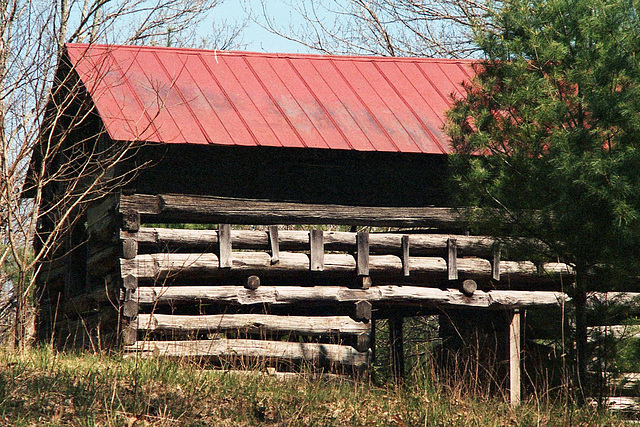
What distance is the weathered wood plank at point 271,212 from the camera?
33.7 ft

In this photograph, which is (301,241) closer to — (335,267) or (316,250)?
(316,250)

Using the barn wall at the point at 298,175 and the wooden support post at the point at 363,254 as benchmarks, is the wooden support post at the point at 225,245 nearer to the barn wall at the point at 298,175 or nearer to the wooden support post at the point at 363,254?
the barn wall at the point at 298,175

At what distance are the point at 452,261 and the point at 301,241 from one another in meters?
2.27

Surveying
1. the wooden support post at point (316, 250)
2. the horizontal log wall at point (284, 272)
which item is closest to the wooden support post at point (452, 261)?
the horizontal log wall at point (284, 272)

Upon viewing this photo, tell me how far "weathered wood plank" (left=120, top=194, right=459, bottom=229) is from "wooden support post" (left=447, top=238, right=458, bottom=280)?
0.32 metres

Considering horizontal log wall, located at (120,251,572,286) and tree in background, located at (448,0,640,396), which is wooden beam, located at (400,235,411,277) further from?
tree in background, located at (448,0,640,396)

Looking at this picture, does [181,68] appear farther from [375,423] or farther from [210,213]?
[375,423]

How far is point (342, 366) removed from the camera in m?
10.6

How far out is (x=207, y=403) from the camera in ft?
20.3

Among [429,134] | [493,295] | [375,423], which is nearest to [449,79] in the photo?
[429,134]

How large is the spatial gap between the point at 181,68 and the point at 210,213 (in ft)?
8.74

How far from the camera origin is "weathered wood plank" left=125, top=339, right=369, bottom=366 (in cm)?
982

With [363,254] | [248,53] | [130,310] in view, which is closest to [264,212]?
[363,254]

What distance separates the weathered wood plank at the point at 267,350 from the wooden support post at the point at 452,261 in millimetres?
1698
